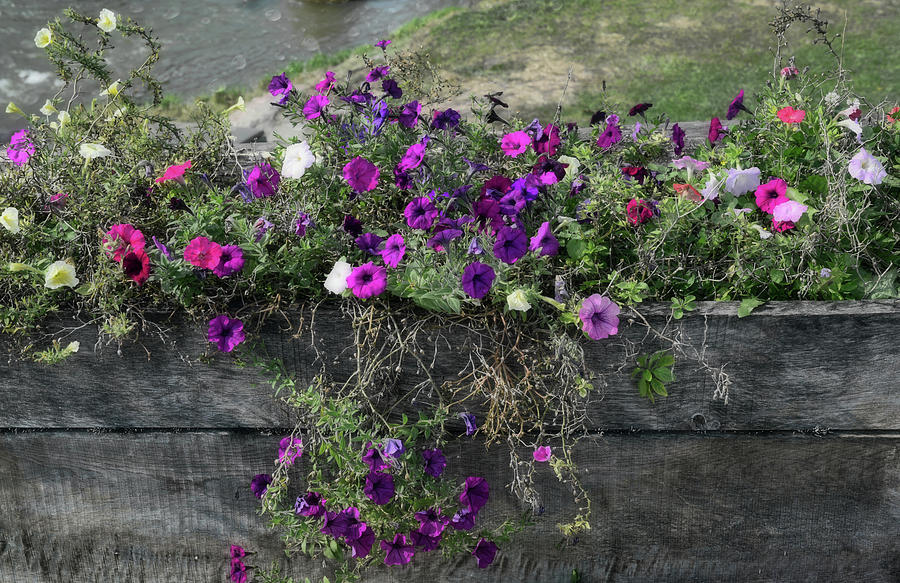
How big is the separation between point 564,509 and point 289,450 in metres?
0.68

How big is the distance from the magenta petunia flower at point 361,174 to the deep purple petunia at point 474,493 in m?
0.68

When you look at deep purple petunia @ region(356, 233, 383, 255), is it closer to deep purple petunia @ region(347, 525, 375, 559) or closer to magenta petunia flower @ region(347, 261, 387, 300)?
magenta petunia flower @ region(347, 261, 387, 300)

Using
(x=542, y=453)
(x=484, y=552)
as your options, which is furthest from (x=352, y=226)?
(x=484, y=552)

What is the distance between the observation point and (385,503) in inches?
67.8

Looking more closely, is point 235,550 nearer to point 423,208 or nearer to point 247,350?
point 247,350

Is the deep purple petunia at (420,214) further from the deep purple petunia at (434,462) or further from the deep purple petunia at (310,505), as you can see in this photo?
the deep purple petunia at (310,505)

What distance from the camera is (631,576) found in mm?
2111

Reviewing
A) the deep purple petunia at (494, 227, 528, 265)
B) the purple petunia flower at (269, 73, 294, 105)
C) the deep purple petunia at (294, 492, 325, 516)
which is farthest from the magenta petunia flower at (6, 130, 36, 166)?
the deep purple petunia at (494, 227, 528, 265)

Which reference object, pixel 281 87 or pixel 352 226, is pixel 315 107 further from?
pixel 352 226

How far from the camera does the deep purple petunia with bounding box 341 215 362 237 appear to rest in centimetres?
180

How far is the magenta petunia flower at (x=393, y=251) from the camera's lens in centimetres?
168

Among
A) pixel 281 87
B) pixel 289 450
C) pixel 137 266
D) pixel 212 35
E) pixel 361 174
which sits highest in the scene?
pixel 281 87

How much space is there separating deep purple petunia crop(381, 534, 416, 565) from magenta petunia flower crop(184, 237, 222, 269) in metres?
0.71

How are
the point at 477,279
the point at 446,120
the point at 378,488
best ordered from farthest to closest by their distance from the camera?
the point at 446,120, the point at 378,488, the point at 477,279
